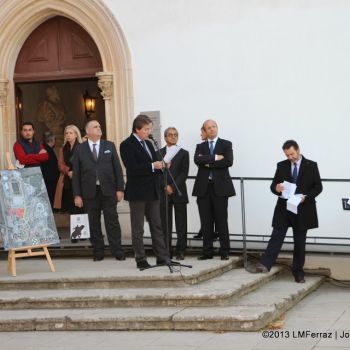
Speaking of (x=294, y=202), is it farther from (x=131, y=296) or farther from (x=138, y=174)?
(x=131, y=296)

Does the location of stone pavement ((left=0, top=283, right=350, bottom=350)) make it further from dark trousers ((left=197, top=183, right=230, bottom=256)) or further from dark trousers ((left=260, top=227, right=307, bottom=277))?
dark trousers ((left=197, top=183, right=230, bottom=256))

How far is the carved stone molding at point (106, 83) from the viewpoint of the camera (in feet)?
46.7

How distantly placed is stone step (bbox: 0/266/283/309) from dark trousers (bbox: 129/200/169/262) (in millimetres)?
687

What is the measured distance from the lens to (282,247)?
1304cm

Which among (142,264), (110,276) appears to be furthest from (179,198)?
(110,276)

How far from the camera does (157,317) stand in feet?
31.4

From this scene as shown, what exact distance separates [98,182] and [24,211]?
108cm

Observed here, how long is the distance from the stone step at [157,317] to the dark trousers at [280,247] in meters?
1.32

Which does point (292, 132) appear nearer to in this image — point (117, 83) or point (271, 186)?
point (271, 186)

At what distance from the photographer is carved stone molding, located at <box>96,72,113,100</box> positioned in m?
14.2

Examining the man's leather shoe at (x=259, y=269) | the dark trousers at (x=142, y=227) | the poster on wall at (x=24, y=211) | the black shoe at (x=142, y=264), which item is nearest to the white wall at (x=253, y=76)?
the man's leather shoe at (x=259, y=269)

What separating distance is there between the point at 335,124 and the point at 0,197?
4.78m

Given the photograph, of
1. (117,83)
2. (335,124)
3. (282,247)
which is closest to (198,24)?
(117,83)

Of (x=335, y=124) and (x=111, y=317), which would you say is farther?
(x=335, y=124)
